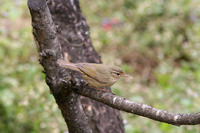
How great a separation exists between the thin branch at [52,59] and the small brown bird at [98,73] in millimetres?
235

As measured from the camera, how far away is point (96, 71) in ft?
11.0

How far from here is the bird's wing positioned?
3.27 m

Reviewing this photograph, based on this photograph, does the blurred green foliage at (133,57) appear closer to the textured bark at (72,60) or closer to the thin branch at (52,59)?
the textured bark at (72,60)

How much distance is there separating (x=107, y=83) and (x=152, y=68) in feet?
15.1

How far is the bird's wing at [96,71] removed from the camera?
3266mm

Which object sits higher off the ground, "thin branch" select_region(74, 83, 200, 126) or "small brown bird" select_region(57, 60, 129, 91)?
"small brown bird" select_region(57, 60, 129, 91)

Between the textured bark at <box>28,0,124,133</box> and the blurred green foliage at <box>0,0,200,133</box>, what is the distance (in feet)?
2.61

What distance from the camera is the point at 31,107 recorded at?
Result: 4.91 meters

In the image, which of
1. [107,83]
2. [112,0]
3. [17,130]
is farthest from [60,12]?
[112,0]

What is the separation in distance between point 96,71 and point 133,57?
4686mm

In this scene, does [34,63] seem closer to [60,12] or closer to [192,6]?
[60,12]

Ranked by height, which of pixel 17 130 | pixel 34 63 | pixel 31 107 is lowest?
pixel 17 130

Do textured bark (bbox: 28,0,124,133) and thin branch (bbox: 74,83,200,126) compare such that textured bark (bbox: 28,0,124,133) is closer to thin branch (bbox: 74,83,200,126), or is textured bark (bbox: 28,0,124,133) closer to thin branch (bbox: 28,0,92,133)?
thin branch (bbox: 28,0,92,133)

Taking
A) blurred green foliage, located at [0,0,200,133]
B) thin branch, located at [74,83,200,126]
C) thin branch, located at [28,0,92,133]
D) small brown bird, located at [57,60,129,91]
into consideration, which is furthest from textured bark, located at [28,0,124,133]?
blurred green foliage, located at [0,0,200,133]
